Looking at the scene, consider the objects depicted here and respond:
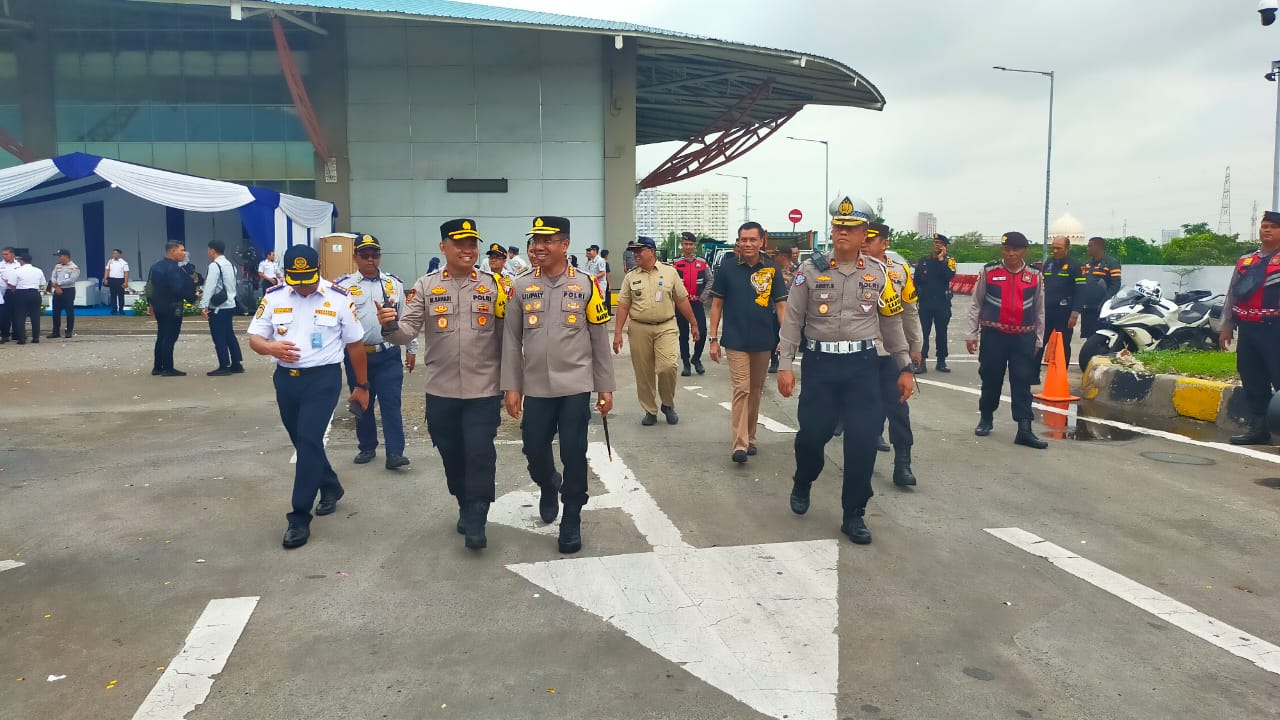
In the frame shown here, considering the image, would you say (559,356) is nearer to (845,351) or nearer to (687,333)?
(845,351)

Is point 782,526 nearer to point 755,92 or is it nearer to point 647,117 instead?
point 755,92

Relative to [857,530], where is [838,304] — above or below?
above

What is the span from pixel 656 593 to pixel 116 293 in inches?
904

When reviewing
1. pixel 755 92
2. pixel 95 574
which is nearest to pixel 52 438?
pixel 95 574

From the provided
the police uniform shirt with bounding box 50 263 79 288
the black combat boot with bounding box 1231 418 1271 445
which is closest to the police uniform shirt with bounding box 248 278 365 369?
the black combat boot with bounding box 1231 418 1271 445

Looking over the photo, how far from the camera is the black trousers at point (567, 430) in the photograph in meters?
5.10

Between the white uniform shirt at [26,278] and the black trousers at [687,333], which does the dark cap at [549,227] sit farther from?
the white uniform shirt at [26,278]

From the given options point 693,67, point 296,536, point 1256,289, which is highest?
point 693,67

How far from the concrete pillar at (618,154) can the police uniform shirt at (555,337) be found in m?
21.8

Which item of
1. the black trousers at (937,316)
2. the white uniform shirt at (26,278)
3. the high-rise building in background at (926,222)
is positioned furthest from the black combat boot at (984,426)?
the high-rise building in background at (926,222)

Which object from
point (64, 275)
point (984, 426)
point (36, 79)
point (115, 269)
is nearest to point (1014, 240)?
point (984, 426)

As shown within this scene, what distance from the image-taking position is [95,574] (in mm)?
4758

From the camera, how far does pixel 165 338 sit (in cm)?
1270

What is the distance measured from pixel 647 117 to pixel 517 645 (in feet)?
126
